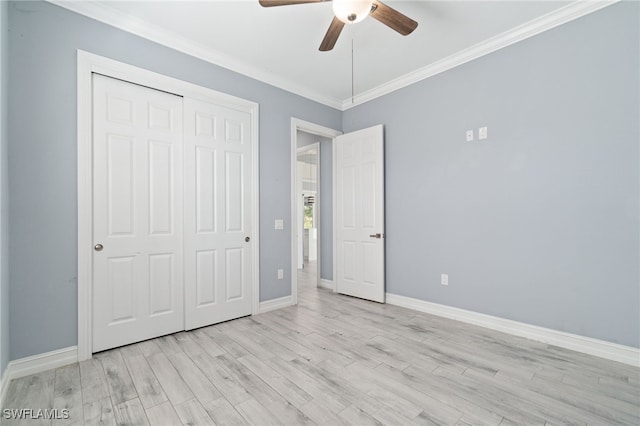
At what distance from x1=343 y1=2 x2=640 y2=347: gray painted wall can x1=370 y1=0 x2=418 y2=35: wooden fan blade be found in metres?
1.38

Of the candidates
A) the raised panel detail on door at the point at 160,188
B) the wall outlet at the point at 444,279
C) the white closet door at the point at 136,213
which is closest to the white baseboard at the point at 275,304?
the white closet door at the point at 136,213

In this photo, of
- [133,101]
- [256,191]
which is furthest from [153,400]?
[133,101]

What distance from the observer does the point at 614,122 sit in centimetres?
235

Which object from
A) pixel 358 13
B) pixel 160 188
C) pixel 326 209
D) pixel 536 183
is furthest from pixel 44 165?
pixel 536 183

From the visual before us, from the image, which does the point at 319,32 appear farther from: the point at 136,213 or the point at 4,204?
the point at 4,204

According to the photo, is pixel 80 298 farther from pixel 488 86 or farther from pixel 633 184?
pixel 633 184

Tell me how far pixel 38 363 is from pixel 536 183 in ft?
14.5

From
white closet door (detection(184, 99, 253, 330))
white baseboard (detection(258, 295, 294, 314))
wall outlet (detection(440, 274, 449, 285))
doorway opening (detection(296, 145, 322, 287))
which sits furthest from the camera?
doorway opening (detection(296, 145, 322, 287))

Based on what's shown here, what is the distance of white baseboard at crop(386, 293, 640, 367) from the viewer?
229 centimetres

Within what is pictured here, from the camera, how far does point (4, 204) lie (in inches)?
78.7

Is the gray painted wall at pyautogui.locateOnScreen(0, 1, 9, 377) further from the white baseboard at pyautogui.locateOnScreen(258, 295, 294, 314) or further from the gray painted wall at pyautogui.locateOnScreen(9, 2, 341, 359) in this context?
the white baseboard at pyautogui.locateOnScreen(258, 295, 294, 314)

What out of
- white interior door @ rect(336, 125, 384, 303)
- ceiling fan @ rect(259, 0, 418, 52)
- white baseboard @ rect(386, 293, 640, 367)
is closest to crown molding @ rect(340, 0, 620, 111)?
white interior door @ rect(336, 125, 384, 303)

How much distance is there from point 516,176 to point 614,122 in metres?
0.77

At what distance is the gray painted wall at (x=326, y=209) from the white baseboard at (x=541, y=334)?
159 cm
